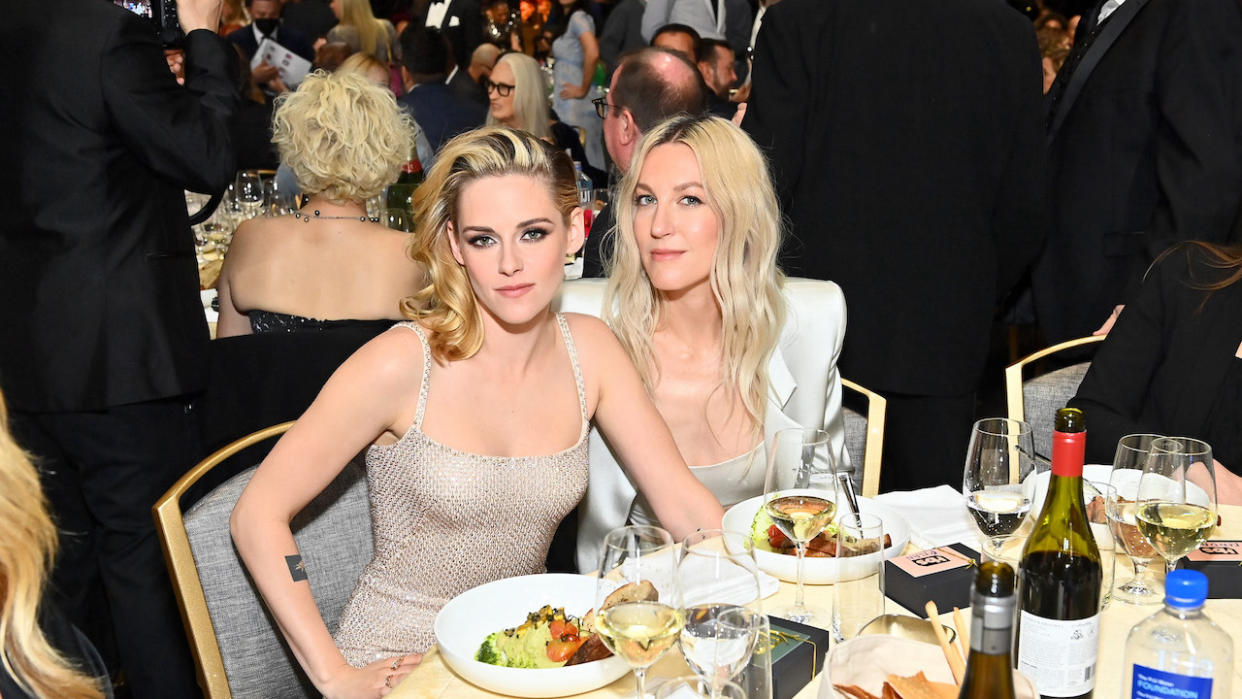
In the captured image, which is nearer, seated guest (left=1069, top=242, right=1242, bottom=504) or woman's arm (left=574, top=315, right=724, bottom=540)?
woman's arm (left=574, top=315, right=724, bottom=540)

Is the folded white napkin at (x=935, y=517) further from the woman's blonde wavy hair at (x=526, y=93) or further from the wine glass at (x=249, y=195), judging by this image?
the woman's blonde wavy hair at (x=526, y=93)

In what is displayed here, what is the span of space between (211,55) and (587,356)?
1.47 meters

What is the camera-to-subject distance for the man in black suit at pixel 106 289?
2506mm

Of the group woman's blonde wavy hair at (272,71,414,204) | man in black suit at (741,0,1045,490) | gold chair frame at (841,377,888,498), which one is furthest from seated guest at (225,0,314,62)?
gold chair frame at (841,377,888,498)

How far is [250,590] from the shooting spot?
A: 71.2 inches

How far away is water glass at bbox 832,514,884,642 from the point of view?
Result: 1.35 m

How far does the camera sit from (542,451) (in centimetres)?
205

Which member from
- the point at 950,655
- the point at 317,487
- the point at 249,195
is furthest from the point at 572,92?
the point at 950,655

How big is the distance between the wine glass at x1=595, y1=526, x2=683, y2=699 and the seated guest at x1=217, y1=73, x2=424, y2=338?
192 cm

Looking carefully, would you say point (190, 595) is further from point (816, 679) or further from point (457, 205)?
point (816, 679)

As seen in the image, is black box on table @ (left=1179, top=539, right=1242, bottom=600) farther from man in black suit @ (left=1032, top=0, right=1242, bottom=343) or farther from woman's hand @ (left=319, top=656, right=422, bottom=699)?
man in black suit @ (left=1032, top=0, right=1242, bottom=343)

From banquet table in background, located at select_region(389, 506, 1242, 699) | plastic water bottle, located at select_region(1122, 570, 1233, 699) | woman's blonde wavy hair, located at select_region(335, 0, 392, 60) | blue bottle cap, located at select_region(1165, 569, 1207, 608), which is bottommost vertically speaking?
banquet table in background, located at select_region(389, 506, 1242, 699)

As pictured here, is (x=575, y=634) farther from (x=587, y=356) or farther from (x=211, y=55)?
(x=211, y=55)

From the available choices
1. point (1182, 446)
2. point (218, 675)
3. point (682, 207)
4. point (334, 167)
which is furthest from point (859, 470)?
point (334, 167)
